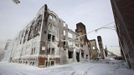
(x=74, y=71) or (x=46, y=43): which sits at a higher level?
(x=46, y=43)

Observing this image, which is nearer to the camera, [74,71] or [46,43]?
[74,71]

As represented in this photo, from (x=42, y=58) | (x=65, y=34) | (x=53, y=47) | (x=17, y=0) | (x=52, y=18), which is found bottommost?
(x=42, y=58)

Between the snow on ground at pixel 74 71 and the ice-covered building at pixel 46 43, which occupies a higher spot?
the ice-covered building at pixel 46 43

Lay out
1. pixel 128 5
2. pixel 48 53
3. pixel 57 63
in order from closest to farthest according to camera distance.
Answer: pixel 128 5 → pixel 48 53 → pixel 57 63

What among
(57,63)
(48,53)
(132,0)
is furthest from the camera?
(57,63)

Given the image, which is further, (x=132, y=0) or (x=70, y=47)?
(x=70, y=47)

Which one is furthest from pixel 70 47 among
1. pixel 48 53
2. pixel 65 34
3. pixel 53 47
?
pixel 48 53

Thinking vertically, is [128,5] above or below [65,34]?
below

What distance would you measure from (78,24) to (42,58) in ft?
78.9

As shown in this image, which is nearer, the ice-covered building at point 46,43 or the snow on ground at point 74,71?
the snow on ground at point 74,71

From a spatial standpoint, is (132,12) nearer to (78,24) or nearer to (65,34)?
(65,34)

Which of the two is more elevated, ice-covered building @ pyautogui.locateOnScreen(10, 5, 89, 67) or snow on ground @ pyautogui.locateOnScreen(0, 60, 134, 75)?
ice-covered building @ pyautogui.locateOnScreen(10, 5, 89, 67)

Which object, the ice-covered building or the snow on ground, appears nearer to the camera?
the snow on ground

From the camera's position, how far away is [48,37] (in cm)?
1628
